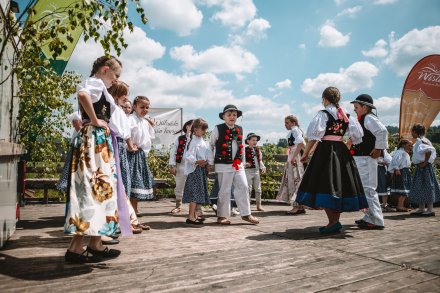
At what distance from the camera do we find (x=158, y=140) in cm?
942

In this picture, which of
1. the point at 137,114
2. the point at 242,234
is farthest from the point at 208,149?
the point at 242,234

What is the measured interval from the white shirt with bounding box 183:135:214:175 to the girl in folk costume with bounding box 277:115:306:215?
1.89 metres

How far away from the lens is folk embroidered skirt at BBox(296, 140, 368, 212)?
3.92 metres

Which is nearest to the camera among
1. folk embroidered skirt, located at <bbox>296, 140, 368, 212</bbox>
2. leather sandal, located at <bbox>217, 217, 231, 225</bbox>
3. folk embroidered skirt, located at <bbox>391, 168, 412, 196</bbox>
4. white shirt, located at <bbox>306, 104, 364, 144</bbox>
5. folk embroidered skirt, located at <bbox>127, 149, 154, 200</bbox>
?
folk embroidered skirt, located at <bbox>296, 140, 368, 212</bbox>

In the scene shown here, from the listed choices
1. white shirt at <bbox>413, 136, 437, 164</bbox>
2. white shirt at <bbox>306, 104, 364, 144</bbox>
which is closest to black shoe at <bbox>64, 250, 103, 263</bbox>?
white shirt at <bbox>306, 104, 364, 144</bbox>

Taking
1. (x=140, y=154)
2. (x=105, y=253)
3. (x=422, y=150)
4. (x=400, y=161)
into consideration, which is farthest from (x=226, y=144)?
(x=400, y=161)

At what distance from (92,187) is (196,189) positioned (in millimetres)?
2455

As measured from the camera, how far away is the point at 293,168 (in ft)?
22.1

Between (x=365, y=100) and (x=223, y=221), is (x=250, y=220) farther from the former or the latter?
(x=365, y=100)

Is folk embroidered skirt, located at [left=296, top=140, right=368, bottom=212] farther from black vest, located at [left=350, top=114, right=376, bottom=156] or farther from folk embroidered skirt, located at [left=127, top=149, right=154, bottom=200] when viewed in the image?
folk embroidered skirt, located at [left=127, top=149, right=154, bottom=200]

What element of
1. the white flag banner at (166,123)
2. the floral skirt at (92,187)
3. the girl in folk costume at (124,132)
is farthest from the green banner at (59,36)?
the white flag banner at (166,123)

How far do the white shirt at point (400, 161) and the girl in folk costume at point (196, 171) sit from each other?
455 centimetres

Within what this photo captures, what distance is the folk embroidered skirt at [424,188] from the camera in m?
6.11

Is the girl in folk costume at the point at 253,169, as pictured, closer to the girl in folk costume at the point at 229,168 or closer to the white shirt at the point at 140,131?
the girl in folk costume at the point at 229,168
